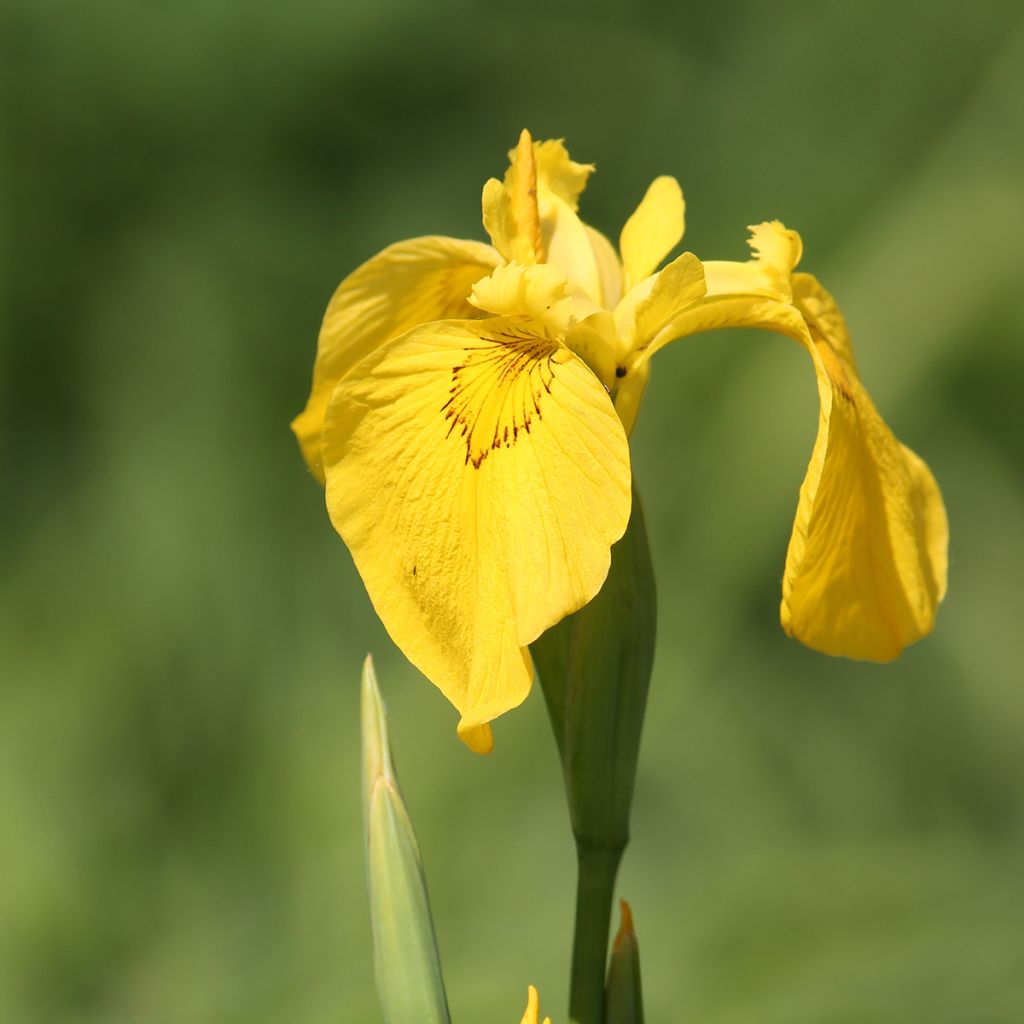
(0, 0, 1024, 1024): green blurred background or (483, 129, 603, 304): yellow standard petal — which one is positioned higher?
(483, 129, 603, 304): yellow standard petal

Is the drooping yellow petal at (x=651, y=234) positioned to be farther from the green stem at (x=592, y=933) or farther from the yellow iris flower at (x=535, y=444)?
the green stem at (x=592, y=933)

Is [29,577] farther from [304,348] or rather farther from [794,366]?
[794,366]

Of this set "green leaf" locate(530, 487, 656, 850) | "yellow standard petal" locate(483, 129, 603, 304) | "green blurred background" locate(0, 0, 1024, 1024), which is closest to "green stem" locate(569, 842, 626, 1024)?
"green leaf" locate(530, 487, 656, 850)

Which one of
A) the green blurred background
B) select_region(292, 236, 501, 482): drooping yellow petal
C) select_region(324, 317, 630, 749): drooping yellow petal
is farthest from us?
the green blurred background

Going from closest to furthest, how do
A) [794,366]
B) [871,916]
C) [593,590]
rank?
[593,590]
[871,916]
[794,366]

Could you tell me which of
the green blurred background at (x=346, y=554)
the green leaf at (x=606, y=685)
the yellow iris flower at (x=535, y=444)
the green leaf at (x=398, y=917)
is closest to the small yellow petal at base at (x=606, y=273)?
the yellow iris flower at (x=535, y=444)

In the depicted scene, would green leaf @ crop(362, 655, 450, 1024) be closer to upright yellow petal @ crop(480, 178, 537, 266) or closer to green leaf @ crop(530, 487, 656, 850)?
green leaf @ crop(530, 487, 656, 850)

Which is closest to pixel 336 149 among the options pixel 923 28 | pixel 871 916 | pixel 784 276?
pixel 923 28
